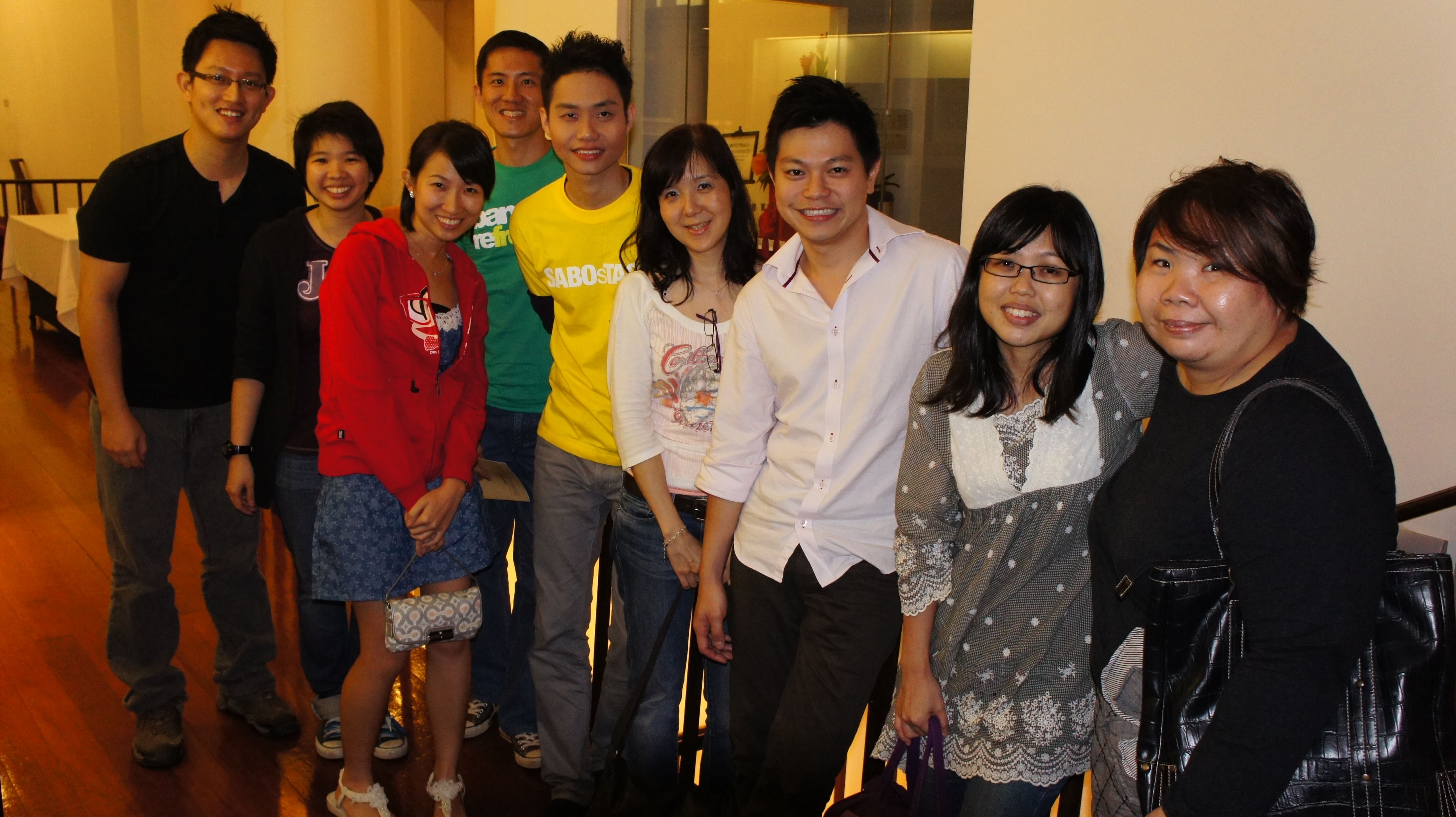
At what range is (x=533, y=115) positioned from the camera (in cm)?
310

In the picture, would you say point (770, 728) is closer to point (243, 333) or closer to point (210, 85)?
point (243, 333)

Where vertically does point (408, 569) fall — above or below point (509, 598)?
above

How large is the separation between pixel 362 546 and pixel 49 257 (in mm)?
7571

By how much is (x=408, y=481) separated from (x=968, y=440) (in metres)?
1.35

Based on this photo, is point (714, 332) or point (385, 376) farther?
point (385, 376)

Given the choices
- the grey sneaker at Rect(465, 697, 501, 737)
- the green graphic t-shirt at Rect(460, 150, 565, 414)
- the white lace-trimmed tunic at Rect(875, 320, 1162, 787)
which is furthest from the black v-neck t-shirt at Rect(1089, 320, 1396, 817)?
the grey sneaker at Rect(465, 697, 501, 737)

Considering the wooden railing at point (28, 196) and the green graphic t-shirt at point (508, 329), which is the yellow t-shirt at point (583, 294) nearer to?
the green graphic t-shirt at point (508, 329)

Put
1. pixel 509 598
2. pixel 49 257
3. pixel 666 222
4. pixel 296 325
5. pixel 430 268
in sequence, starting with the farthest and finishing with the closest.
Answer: pixel 49 257 → pixel 509 598 → pixel 296 325 → pixel 430 268 → pixel 666 222

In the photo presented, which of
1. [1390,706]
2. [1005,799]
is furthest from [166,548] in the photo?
[1390,706]

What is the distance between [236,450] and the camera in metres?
2.76

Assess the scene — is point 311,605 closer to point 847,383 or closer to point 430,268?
point 430,268

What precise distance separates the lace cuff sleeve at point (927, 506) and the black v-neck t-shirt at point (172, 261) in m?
2.07

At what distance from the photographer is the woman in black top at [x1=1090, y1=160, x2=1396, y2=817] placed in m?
1.18

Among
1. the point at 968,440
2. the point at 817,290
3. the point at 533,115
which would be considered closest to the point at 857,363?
the point at 817,290
